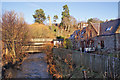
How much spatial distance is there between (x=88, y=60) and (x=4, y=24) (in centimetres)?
667

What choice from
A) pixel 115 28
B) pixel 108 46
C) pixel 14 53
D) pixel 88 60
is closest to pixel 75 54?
pixel 88 60

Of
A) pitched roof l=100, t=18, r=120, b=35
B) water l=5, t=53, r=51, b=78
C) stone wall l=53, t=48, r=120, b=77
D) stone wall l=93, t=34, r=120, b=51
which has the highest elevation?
pitched roof l=100, t=18, r=120, b=35

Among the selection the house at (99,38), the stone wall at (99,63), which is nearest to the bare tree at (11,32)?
the stone wall at (99,63)

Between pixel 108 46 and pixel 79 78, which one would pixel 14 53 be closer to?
pixel 79 78

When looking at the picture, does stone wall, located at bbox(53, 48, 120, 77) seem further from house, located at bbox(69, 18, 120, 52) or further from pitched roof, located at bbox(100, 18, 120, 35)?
pitched roof, located at bbox(100, 18, 120, 35)

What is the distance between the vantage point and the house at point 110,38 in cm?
1246

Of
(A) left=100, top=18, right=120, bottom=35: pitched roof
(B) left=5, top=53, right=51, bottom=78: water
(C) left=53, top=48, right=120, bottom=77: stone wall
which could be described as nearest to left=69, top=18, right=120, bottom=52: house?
(A) left=100, top=18, right=120, bottom=35: pitched roof

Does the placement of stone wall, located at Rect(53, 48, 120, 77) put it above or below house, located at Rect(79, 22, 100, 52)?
below

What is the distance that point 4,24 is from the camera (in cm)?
852

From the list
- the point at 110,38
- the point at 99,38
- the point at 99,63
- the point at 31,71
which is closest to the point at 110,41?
the point at 110,38

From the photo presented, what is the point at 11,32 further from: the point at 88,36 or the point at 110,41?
the point at 110,41

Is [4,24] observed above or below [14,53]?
above

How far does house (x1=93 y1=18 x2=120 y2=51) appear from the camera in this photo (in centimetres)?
1246

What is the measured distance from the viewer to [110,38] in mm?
13312
